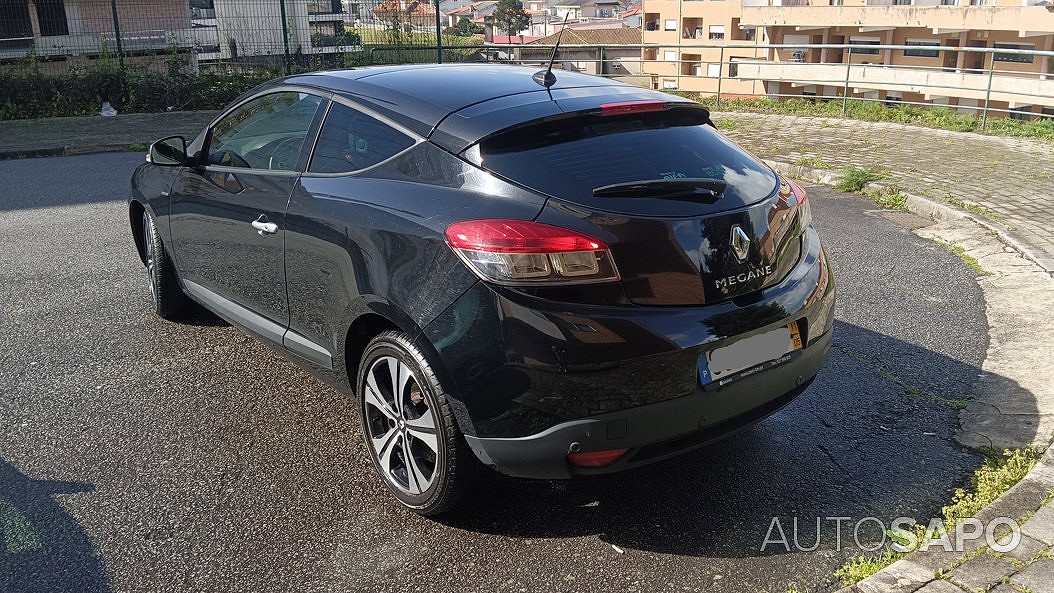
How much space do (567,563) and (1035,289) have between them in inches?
177

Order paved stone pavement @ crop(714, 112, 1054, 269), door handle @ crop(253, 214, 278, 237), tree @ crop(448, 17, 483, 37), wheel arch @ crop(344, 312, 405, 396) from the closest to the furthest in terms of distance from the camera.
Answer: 1. wheel arch @ crop(344, 312, 405, 396)
2. door handle @ crop(253, 214, 278, 237)
3. paved stone pavement @ crop(714, 112, 1054, 269)
4. tree @ crop(448, 17, 483, 37)

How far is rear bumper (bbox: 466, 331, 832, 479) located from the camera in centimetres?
287

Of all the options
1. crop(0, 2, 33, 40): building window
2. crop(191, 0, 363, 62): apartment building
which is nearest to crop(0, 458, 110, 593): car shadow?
crop(191, 0, 363, 62): apartment building

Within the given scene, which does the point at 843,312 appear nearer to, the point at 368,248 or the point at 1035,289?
the point at 1035,289

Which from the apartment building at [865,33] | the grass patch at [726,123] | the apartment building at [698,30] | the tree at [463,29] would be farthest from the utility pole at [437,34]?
the apartment building at [698,30]

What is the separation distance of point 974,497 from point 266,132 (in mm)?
3663

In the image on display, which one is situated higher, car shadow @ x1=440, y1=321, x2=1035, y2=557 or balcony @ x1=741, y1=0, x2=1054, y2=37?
balcony @ x1=741, y1=0, x2=1054, y2=37

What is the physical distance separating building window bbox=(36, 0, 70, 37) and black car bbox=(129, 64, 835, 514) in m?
18.4

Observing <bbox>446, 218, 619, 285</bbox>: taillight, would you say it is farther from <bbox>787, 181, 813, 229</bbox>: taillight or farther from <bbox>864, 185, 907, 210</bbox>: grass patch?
<bbox>864, 185, 907, 210</bbox>: grass patch

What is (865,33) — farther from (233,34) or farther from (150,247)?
(150,247)

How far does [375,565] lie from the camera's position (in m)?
3.06

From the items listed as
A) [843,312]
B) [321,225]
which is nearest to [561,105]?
[321,225]

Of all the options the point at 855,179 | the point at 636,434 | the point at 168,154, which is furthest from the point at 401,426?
the point at 855,179

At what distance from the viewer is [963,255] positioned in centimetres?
687
